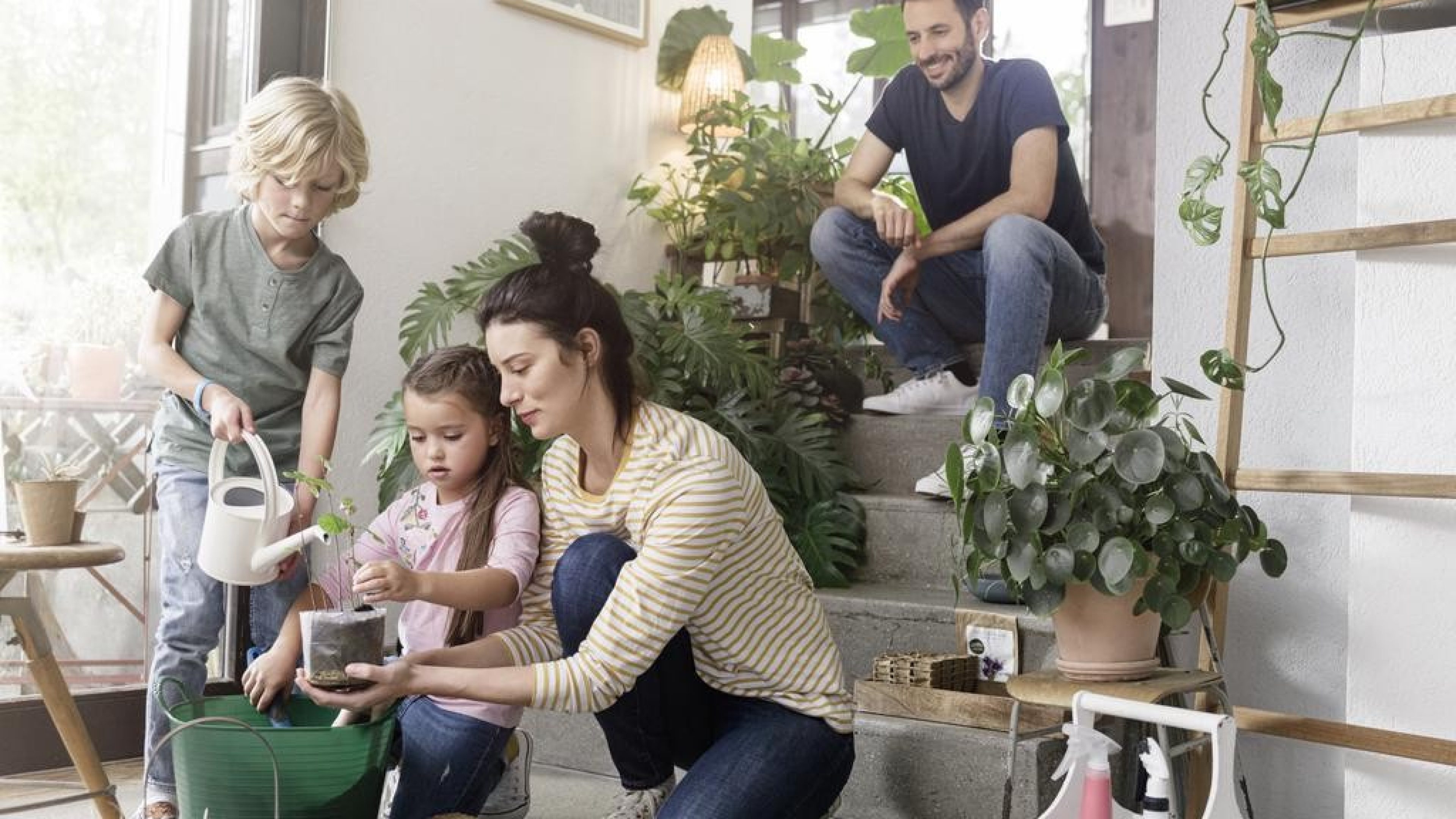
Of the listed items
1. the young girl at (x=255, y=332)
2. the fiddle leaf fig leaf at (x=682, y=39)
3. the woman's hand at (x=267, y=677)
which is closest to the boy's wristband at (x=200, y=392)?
the young girl at (x=255, y=332)

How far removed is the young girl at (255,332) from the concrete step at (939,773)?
0.95 m

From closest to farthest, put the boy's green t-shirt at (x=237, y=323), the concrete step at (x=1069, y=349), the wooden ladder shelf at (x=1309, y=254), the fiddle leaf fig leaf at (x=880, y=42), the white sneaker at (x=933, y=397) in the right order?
the wooden ladder shelf at (x=1309, y=254) → the boy's green t-shirt at (x=237, y=323) → the white sneaker at (x=933, y=397) → the concrete step at (x=1069, y=349) → the fiddle leaf fig leaf at (x=880, y=42)

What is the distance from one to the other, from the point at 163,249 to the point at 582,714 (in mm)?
1147

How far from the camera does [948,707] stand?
7.09ft

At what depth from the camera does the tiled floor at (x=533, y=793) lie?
229cm

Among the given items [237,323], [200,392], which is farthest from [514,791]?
[237,323]

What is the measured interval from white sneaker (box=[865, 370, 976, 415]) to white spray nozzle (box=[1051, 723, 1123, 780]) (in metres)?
1.80

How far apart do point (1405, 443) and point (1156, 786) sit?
72 cm

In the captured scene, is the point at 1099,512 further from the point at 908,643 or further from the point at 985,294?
the point at 985,294

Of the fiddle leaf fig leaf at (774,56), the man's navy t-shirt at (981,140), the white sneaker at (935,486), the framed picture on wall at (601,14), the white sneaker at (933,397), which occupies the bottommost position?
the white sneaker at (935,486)

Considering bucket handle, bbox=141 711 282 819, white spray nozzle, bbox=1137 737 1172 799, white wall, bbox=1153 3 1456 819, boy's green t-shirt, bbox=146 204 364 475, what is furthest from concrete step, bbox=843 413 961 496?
bucket handle, bbox=141 711 282 819

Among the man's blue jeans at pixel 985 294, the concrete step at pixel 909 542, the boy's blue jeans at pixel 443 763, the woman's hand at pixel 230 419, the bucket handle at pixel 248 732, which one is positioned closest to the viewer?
the bucket handle at pixel 248 732

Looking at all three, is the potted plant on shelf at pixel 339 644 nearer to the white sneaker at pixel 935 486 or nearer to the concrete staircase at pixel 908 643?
the concrete staircase at pixel 908 643

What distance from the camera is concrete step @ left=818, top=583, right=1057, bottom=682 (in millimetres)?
2529
